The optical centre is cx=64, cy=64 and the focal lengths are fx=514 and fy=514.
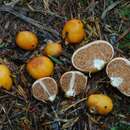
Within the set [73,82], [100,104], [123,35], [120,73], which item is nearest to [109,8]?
[123,35]

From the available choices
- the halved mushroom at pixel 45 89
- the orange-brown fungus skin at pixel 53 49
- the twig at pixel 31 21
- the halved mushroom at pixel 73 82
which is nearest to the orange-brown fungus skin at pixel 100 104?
the halved mushroom at pixel 73 82

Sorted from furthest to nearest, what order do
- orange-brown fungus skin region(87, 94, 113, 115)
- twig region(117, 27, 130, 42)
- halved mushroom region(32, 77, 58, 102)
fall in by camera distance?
twig region(117, 27, 130, 42)
halved mushroom region(32, 77, 58, 102)
orange-brown fungus skin region(87, 94, 113, 115)

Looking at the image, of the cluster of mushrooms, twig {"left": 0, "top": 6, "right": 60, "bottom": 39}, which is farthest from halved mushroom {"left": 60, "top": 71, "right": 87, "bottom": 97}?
twig {"left": 0, "top": 6, "right": 60, "bottom": 39}

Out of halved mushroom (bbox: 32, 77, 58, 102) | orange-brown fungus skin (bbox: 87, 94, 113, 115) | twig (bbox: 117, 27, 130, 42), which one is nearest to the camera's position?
orange-brown fungus skin (bbox: 87, 94, 113, 115)

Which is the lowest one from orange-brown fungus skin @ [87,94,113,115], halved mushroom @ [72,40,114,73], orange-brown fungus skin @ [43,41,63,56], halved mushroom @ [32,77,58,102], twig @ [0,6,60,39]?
orange-brown fungus skin @ [87,94,113,115]

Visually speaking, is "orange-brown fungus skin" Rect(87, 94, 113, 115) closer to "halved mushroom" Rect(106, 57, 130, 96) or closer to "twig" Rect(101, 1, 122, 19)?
"halved mushroom" Rect(106, 57, 130, 96)

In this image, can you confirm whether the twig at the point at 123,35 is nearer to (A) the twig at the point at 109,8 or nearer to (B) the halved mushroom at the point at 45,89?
(A) the twig at the point at 109,8

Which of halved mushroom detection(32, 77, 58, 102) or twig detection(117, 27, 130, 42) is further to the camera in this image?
twig detection(117, 27, 130, 42)
